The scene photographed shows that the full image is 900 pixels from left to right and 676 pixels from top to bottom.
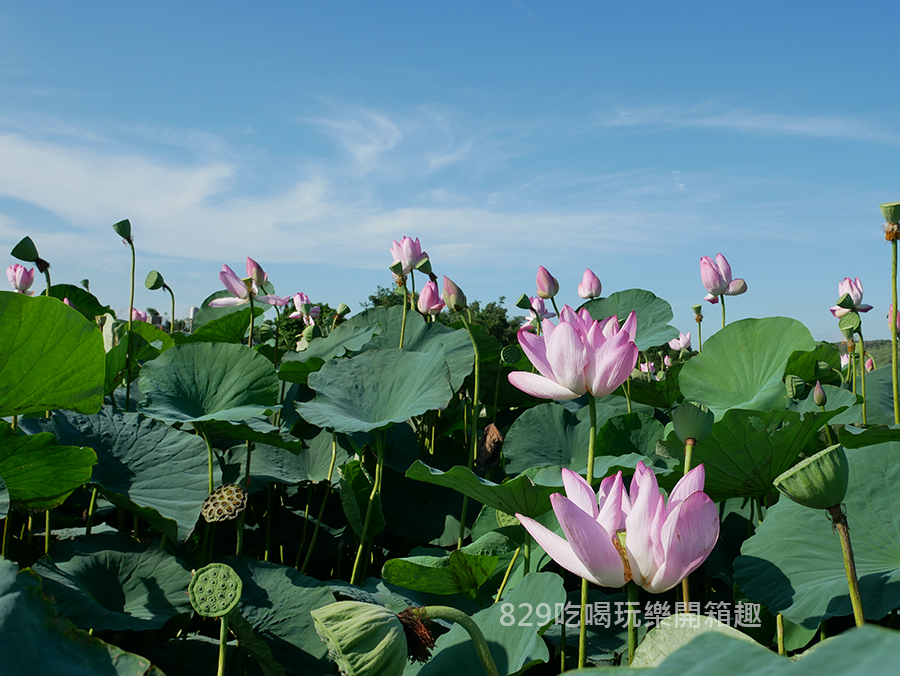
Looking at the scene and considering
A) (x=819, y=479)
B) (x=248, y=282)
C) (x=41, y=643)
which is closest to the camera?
(x=41, y=643)

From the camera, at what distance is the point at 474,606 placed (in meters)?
1.35

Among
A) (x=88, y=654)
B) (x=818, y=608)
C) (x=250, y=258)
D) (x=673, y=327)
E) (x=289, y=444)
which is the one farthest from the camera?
(x=673, y=327)

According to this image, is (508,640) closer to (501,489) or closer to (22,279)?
(501,489)

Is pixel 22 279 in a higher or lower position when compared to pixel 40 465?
higher

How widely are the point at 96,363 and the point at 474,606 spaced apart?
912 mm

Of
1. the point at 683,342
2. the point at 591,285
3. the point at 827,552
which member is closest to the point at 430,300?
the point at 591,285

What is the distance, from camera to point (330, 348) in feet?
7.43

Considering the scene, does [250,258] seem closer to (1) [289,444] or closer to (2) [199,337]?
(2) [199,337]

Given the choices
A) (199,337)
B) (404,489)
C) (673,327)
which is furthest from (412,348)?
(673,327)

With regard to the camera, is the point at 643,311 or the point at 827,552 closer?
the point at 827,552

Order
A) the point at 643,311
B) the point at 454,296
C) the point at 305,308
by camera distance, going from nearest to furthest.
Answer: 1. the point at 454,296
2. the point at 643,311
3. the point at 305,308

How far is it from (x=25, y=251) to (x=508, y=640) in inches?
68.2

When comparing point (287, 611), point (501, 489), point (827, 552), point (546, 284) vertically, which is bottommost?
point (287, 611)

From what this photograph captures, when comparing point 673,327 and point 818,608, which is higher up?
point 673,327
